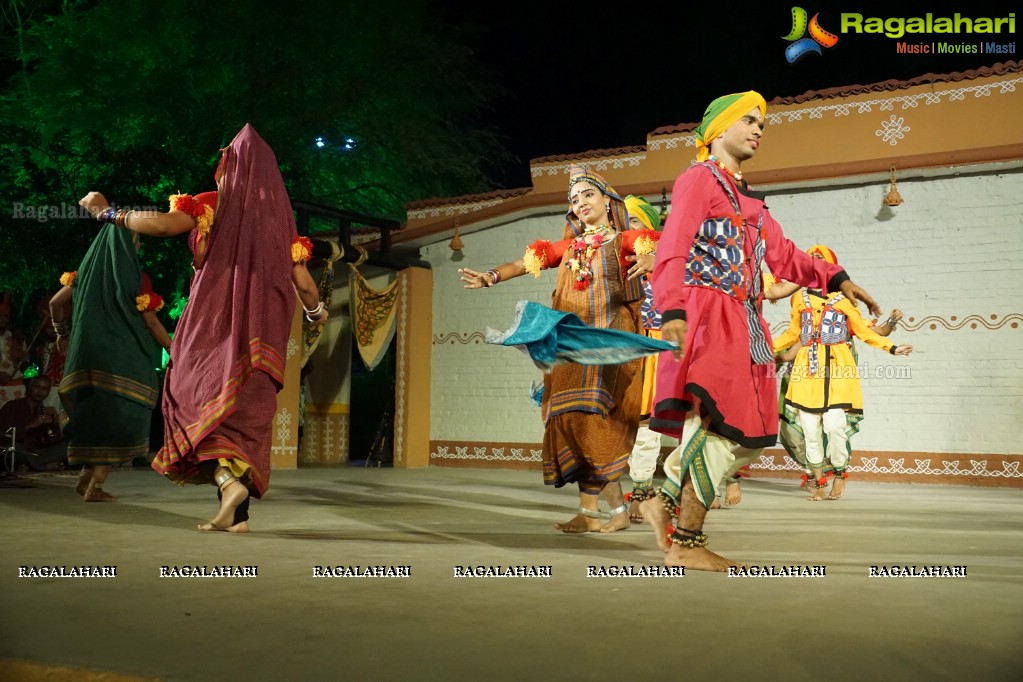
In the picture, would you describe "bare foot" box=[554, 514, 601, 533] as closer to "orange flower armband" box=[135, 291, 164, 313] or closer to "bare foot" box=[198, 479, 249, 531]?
"bare foot" box=[198, 479, 249, 531]

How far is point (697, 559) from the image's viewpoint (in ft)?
11.9

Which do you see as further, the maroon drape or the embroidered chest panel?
the maroon drape

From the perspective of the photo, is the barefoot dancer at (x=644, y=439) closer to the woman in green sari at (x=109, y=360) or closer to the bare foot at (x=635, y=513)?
the bare foot at (x=635, y=513)

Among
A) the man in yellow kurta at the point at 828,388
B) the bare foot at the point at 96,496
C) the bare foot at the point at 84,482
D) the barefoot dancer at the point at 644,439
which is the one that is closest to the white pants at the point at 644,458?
the barefoot dancer at the point at 644,439

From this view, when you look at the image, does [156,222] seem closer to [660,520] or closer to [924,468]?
[660,520]

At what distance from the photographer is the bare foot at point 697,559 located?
361 cm

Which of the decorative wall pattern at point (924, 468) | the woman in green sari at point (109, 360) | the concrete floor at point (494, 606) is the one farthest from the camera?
the decorative wall pattern at point (924, 468)

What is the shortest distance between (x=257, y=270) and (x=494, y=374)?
7.52m

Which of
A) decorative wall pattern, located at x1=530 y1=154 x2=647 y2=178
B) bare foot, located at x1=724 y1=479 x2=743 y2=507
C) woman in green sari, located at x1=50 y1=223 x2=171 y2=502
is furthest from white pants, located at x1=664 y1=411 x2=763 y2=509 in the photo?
decorative wall pattern, located at x1=530 y1=154 x2=647 y2=178

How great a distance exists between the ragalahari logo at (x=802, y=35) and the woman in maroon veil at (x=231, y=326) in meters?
11.8

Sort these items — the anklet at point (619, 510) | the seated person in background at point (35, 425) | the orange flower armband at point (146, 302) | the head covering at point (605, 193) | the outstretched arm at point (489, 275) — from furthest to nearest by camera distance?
the seated person in background at point (35, 425), the orange flower armband at point (146, 302), the head covering at point (605, 193), the anklet at point (619, 510), the outstretched arm at point (489, 275)

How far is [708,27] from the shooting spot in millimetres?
21172

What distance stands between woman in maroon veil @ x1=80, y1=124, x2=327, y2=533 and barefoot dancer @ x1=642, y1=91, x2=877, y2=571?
202 cm

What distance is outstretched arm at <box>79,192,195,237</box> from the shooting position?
15.6 feet
